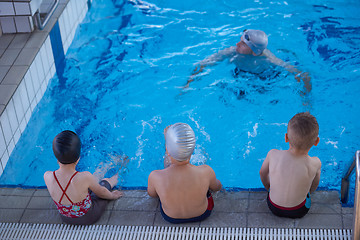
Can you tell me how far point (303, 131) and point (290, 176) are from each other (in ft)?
1.26

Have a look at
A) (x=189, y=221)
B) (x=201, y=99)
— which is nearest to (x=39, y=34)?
(x=201, y=99)

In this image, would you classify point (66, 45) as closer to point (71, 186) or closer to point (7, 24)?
point (7, 24)

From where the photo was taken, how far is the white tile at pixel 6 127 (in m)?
4.69

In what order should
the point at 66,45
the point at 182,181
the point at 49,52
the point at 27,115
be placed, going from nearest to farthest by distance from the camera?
the point at 182,181 < the point at 27,115 < the point at 49,52 < the point at 66,45

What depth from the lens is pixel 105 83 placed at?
20.1 ft

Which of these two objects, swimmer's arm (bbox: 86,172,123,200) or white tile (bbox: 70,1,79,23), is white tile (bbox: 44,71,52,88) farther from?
swimmer's arm (bbox: 86,172,123,200)

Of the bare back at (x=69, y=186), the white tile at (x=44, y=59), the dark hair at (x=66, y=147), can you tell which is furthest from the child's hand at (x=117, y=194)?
the white tile at (x=44, y=59)

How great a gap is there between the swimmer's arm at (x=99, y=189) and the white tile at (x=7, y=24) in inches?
142

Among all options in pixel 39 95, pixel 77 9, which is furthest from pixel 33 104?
pixel 77 9

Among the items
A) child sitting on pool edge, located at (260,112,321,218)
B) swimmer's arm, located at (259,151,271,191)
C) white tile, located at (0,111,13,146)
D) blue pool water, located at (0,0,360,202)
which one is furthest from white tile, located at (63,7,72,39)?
child sitting on pool edge, located at (260,112,321,218)

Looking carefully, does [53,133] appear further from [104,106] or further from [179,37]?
[179,37]

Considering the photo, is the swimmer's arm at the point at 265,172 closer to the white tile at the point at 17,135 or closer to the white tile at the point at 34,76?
the white tile at the point at 17,135

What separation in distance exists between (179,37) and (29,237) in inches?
Answer: 184

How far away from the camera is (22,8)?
582cm
